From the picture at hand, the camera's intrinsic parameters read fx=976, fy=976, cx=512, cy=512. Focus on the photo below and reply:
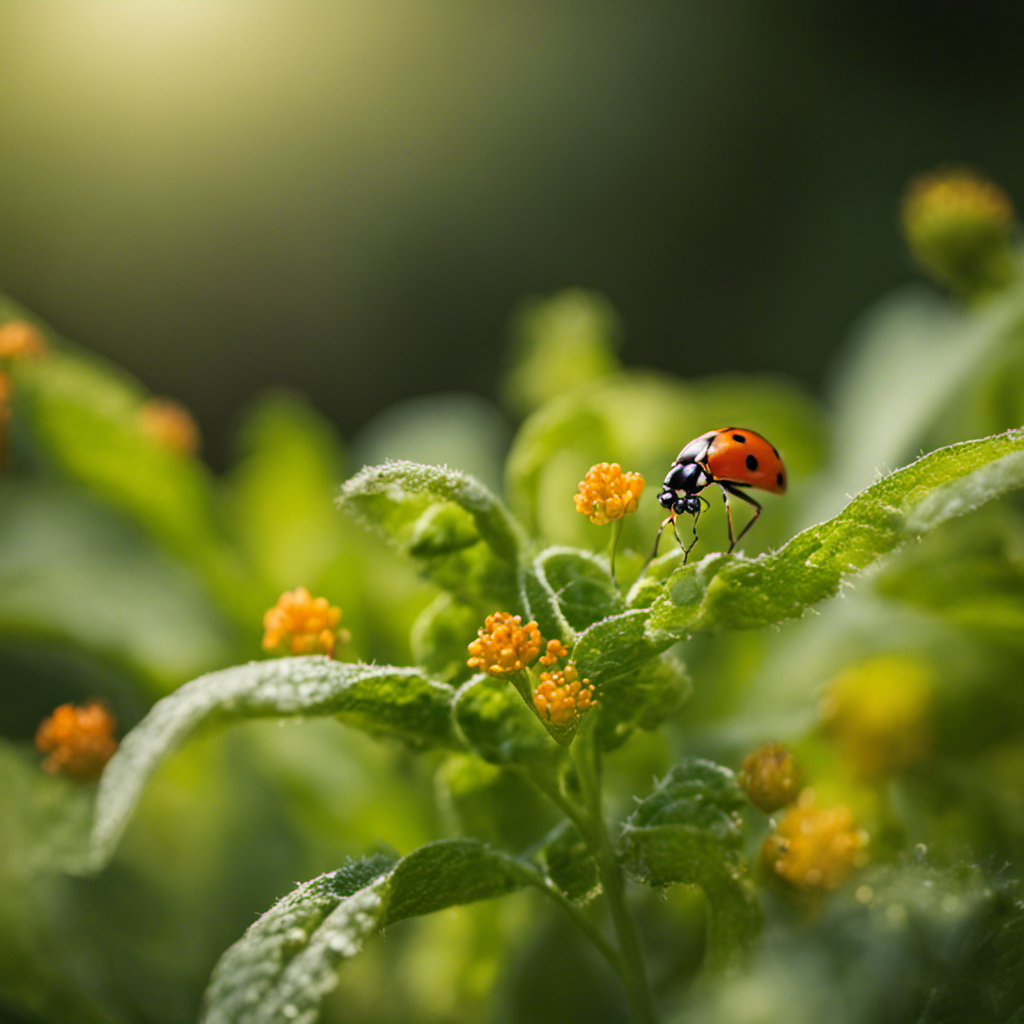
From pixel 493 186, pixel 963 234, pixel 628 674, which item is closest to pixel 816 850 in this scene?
pixel 628 674

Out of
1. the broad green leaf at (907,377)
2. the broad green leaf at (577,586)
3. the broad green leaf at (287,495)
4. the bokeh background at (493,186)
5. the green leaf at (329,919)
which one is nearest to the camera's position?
the green leaf at (329,919)

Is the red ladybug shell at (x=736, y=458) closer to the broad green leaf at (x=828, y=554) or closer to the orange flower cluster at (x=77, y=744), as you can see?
the broad green leaf at (x=828, y=554)

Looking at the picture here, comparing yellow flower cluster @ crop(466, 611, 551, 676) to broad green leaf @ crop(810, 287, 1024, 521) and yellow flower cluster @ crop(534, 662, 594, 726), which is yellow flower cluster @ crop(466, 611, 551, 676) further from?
broad green leaf @ crop(810, 287, 1024, 521)

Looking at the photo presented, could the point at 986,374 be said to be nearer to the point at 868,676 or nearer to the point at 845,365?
the point at 868,676

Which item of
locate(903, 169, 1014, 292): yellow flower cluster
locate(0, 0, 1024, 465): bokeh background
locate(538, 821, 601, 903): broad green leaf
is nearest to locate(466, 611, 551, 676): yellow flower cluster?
locate(538, 821, 601, 903): broad green leaf

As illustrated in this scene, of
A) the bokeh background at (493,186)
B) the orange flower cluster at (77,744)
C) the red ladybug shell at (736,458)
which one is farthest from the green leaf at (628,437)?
the bokeh background at (493,186)

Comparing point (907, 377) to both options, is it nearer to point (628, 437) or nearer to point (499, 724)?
point (628, 437)
